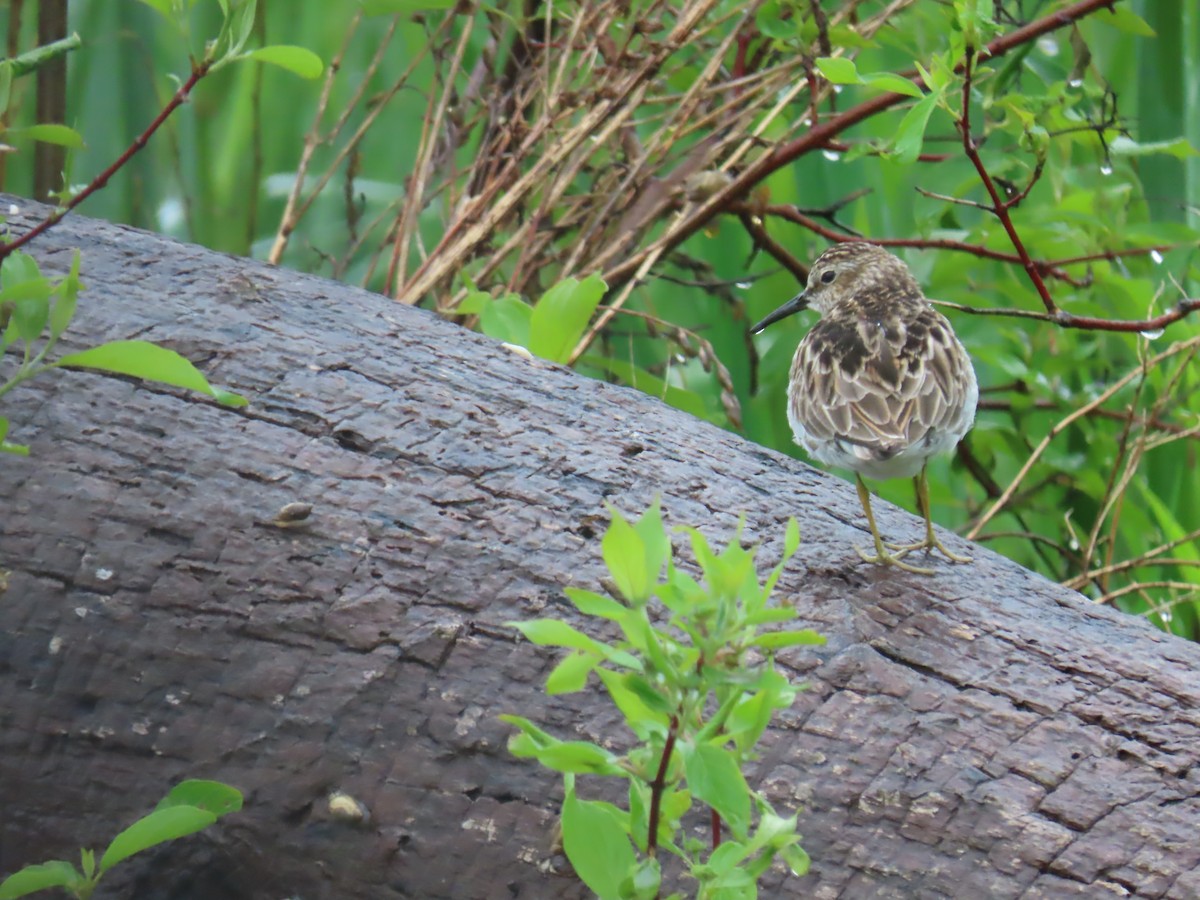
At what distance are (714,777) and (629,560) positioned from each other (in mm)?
198

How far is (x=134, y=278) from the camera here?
6.71 feet

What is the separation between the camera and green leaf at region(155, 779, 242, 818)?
136 cm

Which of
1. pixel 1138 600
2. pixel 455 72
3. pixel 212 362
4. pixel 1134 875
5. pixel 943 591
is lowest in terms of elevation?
pixel 1138 600

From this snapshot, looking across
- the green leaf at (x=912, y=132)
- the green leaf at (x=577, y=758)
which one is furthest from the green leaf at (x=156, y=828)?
the green leaf at (x=912, y=132)

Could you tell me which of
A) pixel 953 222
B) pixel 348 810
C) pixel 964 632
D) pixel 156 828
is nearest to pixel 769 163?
pixel 953 222

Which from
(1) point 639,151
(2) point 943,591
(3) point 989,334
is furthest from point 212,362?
(3) point 989,334

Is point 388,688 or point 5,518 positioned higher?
point 5,518

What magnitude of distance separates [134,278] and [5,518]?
1.86ft

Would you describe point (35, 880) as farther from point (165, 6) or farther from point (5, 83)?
point (165, 6)

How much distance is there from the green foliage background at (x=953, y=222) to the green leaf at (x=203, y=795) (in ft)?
5.60

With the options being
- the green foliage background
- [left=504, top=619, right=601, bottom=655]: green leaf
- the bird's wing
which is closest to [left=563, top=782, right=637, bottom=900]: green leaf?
[left=504, top=619, right=601, bottom=655]: green leaf

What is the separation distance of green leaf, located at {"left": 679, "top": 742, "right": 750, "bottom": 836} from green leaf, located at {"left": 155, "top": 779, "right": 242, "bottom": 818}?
1.89 ft

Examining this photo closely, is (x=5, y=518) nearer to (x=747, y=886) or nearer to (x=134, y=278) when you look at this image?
(x=134, y=278)

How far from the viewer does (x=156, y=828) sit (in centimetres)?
124
